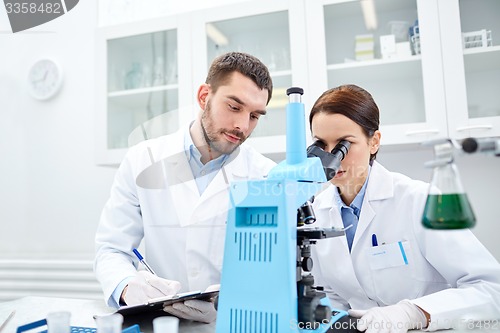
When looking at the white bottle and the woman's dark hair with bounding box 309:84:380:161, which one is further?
the white bottle

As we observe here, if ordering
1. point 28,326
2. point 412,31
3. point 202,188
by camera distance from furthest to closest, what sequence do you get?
point 412,31, point 202,188, point 28,326

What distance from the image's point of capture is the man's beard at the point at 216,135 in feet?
5.59

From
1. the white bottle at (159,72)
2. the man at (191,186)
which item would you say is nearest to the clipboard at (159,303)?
the man at (191,186)

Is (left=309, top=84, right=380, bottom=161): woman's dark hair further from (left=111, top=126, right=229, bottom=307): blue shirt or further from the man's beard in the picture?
(left=111, top=126, right=229, bottom=307): blue shirt

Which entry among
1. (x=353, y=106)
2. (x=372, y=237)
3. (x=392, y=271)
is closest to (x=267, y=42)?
(x=353, y=106)

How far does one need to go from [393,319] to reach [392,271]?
374 mm

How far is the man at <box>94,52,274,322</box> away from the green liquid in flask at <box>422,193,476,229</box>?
100 cm

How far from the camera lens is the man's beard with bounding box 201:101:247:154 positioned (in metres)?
1.70

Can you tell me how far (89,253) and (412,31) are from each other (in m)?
2.41

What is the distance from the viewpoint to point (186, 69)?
90.2 inches

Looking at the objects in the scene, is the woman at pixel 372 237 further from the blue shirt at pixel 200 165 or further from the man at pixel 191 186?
the blue shirt at pixel 200 165

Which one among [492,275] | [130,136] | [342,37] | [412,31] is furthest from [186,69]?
[492,275]

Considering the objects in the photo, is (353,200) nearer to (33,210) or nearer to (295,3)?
(295,3)

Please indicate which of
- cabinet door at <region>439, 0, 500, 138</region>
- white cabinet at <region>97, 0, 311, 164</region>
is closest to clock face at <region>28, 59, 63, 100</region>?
white cabinet at <region>97, 0, 311, 164</region>
